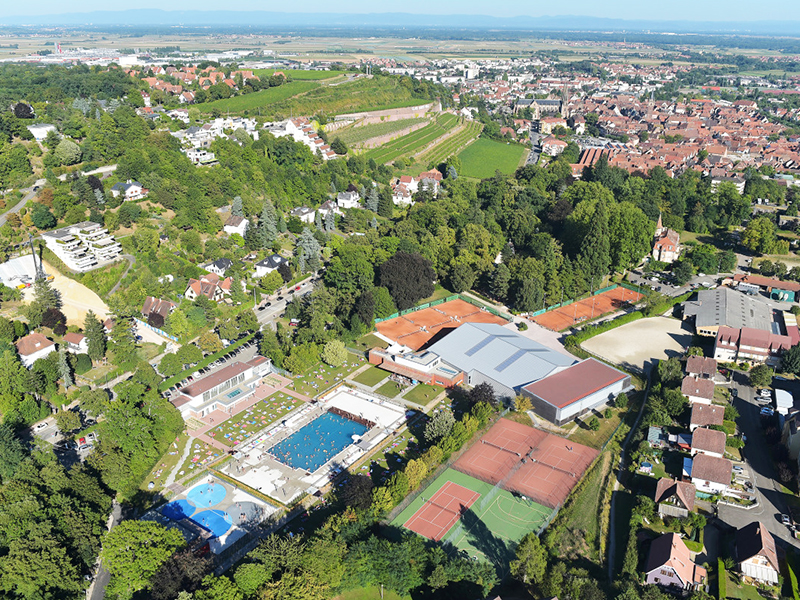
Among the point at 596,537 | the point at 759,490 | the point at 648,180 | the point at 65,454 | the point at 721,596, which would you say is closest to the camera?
the point at 721,596

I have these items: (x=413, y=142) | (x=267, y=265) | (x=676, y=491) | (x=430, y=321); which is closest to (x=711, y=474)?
(x=676, y=491)

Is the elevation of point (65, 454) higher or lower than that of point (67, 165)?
lower

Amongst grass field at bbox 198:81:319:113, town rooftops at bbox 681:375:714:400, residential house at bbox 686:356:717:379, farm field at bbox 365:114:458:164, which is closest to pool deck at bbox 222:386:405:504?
town rooftops at bbox 681:375:714:400

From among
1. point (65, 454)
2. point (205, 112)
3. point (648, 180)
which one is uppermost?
point (205, 112)

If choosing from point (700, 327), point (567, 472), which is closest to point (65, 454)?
point (567, 472)

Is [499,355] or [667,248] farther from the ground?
[667,248]

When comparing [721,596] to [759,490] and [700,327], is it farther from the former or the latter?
[700,327]

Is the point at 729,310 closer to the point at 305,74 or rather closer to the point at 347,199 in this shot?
the point at 347,199

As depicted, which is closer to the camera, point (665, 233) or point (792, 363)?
point (792, 363)
